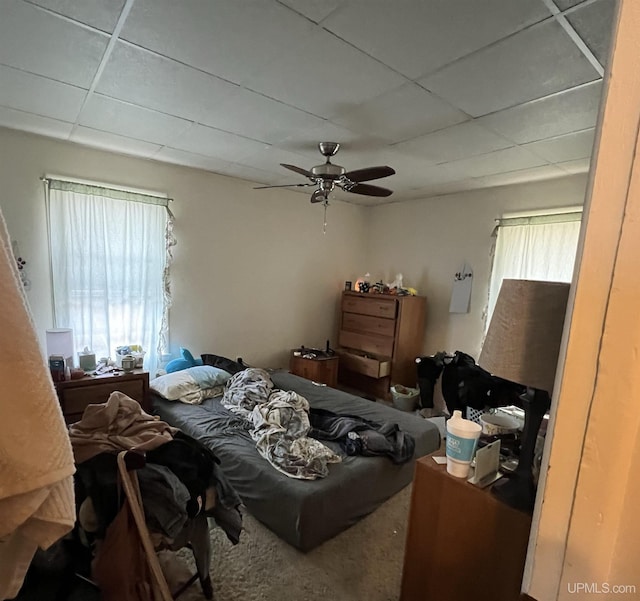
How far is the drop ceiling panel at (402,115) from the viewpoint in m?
1.95

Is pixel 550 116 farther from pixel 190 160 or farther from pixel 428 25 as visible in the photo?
pixel 190 160

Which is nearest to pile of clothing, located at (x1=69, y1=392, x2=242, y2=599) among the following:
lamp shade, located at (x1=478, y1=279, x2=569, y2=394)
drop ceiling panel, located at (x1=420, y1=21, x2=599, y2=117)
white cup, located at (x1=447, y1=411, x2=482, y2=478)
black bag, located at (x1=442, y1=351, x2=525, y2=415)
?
white cup, located at (x1=447, y1=411, x2=482, y2=478)

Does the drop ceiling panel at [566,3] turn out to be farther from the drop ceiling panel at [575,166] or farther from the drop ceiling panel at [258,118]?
the drop ceiling panel at [575,166]

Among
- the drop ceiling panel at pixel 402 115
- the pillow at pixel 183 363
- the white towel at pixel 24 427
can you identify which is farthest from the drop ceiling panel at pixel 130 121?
the white towel at pixel 24 427

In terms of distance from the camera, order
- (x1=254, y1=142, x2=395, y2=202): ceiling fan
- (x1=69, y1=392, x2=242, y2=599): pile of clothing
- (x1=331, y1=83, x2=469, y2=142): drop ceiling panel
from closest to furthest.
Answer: (x1=69, y1=392, x2=242, y2=599): pile of clothing, (x1=331, y1=83, x2=469, y2=142): drop ceiling panel, (x1=254, y1=142, x2=395, y2=202): ceiling fan

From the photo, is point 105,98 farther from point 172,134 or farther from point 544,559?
point 544,559

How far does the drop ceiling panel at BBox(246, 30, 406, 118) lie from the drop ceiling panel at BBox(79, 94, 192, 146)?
86 centimetres

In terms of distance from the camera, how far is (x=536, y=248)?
339 centimetres

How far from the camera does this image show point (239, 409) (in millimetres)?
2789

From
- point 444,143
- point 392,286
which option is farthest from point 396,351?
point 444,143

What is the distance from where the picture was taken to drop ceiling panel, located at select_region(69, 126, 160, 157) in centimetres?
269

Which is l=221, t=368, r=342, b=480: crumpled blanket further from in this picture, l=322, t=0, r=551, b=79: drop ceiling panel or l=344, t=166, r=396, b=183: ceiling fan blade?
l=322, t=0, r=551, b=79: drop ceiling panel

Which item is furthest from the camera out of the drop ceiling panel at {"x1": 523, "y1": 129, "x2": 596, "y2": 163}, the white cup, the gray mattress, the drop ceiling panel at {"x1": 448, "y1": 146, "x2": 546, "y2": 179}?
the drop ceiling panel at {"x1": 448, "y1": 146, "x2": 546, "y2": 179}

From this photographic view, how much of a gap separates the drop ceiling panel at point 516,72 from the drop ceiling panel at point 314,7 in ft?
2.13
